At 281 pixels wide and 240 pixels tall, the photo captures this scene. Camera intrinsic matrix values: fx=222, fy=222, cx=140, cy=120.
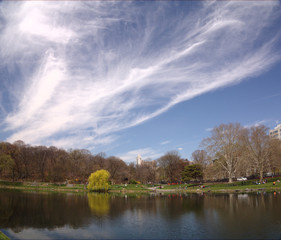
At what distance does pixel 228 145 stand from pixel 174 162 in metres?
42.0

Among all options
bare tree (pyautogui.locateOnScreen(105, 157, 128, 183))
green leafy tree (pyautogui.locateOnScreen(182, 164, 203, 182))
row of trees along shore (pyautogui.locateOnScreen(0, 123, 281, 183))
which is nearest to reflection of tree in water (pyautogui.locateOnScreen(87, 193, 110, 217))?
row of trees along shore (pyautogui.locateOnScreen(0, 123, 281, 183))

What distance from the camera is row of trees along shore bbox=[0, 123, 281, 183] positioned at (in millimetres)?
67562

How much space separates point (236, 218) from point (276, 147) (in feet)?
186

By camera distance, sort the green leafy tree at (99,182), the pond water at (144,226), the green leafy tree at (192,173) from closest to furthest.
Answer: the pond water at (144,226), the green leafy tree at (99,182), the green leafy tree at (192,173)

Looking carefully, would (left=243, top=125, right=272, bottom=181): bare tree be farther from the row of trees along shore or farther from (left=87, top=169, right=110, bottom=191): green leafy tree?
(left=87, top=169, right=110, bottom=191): green leafy tree

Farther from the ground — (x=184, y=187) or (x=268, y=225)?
(x=268, y=225)

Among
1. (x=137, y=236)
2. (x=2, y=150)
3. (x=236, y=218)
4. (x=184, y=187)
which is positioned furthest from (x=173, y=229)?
(x=2, y=150)

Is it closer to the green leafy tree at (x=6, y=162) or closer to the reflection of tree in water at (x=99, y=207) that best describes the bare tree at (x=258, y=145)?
the reflection of tree in water at (x=99, y=207)

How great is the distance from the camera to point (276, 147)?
7038 cm

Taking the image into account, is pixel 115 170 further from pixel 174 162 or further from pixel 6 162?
pixel 6 162

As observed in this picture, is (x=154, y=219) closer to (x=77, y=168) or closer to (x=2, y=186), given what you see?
(x=2, y=186)

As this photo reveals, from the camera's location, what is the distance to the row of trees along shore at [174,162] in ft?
222

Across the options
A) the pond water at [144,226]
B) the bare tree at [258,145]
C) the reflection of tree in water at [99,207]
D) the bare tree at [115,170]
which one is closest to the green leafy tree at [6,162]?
the bare tree at [115,170]

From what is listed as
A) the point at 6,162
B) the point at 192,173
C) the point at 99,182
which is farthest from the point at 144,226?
the point at 6,162
